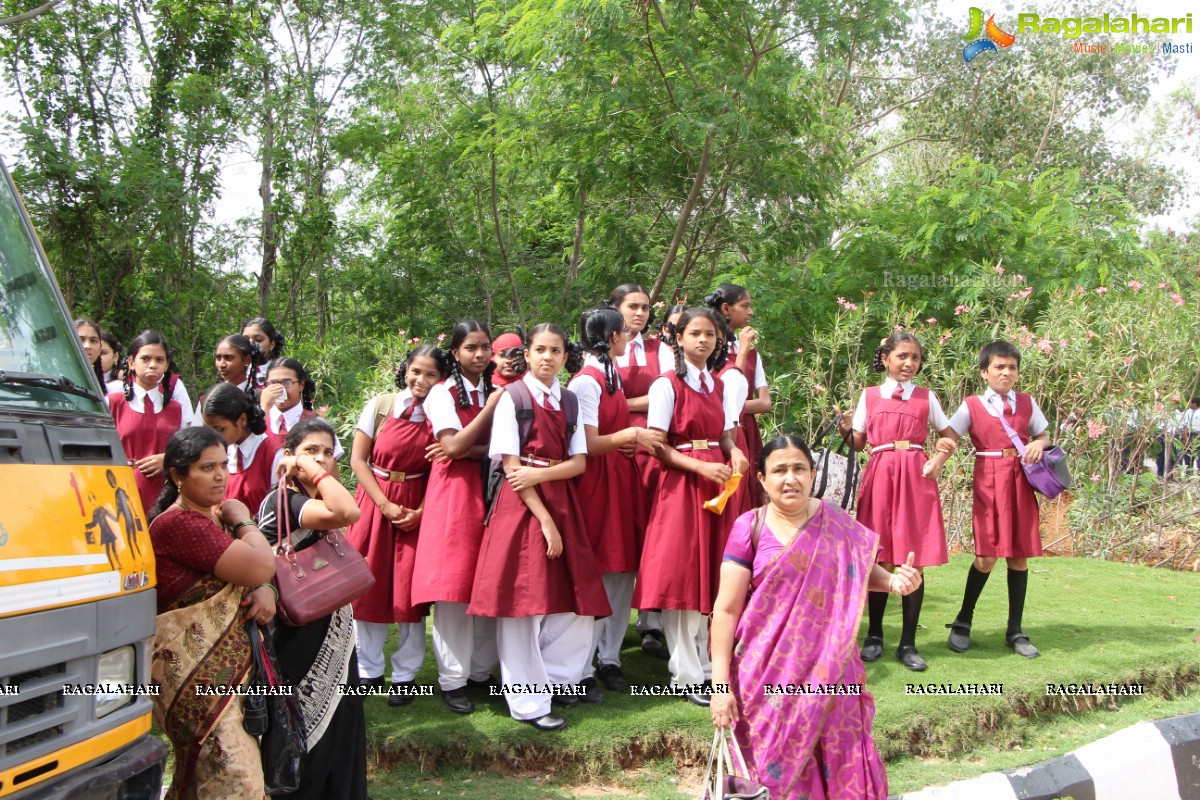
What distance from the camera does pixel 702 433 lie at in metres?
5.14

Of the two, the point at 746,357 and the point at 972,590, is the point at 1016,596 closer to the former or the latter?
the point at 972,590

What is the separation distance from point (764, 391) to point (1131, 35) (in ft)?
57.0

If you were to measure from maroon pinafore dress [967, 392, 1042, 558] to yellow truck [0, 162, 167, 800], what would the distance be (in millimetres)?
4773

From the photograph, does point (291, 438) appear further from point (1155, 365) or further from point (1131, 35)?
point (1131, 35)

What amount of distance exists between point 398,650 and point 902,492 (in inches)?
118

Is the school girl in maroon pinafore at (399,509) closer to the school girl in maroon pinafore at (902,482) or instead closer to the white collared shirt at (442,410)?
the white collared shirt at (442,410)

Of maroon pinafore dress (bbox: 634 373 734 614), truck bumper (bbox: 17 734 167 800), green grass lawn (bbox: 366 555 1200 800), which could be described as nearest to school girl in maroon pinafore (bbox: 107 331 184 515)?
green grass lawn (bbox: 366 555 1200 800)

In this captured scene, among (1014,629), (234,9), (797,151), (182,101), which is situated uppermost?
(234,9)

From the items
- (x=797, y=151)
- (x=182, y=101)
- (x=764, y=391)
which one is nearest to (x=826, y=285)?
(x=797, y=151)

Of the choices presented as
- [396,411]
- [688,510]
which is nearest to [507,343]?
[396,411]

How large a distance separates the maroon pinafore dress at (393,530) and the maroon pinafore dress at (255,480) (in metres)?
0.48

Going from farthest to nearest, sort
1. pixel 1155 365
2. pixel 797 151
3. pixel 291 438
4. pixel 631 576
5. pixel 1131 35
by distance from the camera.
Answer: pixel 1131 35 < pixel 797 151 < pixel 1155 365 < pixel 631 576 < pixel 291 438

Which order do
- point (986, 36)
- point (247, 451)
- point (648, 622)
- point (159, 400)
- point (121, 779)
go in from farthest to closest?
1. point (986, 36)
2. point (648, 622)
3. point (159, 400)
4. point (247, 451)
5. point (121, 779)

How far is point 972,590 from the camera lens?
605cm
